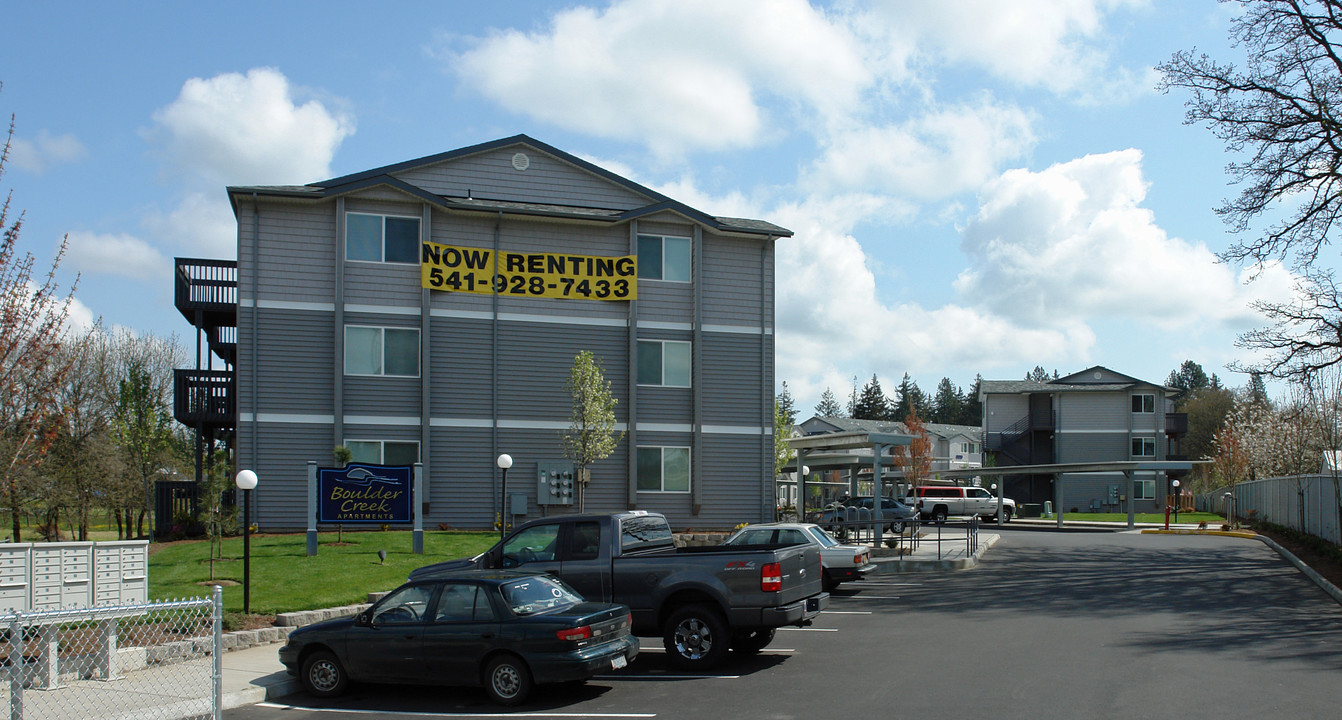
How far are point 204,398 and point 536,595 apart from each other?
20273mm

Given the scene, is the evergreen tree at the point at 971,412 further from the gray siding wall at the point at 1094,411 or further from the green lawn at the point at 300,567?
the green lawn at the point at 300,567

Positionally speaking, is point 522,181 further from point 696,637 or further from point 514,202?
point 696,637

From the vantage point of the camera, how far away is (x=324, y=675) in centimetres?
A: 1069

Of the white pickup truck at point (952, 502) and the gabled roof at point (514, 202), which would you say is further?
the white pickup truck at point (952, 502)

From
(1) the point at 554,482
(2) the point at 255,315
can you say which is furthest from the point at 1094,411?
(2) the point at 255,315

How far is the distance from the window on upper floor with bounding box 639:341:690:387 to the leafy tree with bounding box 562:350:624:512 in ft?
5.82

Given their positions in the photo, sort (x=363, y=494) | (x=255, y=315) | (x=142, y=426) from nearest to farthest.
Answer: (x=363, y=494) → (x=255, y=315) → (x=142, y=426)

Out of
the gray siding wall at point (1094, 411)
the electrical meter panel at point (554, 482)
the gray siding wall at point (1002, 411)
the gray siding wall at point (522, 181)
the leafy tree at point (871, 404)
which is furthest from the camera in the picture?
the leafy tree at point (871, 404)

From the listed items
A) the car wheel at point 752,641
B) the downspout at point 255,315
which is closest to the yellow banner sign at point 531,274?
the downspout at point 255,315

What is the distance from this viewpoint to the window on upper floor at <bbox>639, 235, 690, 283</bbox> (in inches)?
1167

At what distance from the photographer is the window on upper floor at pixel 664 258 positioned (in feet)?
97.2

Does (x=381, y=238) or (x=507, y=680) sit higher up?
(x=381, y=238)

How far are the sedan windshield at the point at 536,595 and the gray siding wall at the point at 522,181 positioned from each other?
20.1 metres

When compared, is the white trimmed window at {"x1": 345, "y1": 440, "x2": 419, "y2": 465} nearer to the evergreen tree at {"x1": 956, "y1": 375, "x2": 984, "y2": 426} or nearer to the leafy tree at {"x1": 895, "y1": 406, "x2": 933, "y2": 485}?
the leafy tree at {"x1": 895, "y1": 406, "x2": 933, "y2": 485}
